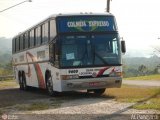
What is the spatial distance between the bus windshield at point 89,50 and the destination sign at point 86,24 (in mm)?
360

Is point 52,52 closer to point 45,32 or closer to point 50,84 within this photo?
point 50,84

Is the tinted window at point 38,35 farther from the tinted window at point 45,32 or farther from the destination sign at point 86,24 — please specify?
the destination sign at point 86,24

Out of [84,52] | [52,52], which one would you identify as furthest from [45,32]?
[84,52]

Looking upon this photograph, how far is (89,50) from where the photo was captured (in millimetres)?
20969

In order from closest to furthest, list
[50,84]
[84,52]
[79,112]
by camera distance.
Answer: [79,112] → [84,52] → [50,84]

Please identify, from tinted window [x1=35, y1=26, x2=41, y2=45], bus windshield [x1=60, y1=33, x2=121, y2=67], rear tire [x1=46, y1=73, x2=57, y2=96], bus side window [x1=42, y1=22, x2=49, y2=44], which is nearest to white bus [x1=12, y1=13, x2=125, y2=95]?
bus windshield [x1=60, y1=33, x2=121, y2=67]

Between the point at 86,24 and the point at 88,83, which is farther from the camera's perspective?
the point at 86,24

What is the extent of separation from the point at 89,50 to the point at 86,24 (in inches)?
51.6

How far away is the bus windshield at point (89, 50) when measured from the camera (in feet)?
68.0

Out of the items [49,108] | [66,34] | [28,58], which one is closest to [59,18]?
[66,34]

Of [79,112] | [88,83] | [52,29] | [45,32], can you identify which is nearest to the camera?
[79,112]

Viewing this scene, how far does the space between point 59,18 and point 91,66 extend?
2.64 meters

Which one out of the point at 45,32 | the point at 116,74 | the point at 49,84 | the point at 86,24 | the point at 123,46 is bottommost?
the point at 49,84

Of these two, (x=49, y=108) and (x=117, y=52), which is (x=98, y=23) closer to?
(x=117, y=52)
